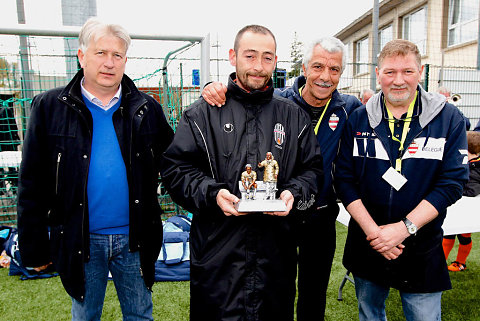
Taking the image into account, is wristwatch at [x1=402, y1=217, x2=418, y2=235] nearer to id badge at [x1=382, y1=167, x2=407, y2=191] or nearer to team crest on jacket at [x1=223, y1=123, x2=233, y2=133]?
id badge at [x1=382, y1=167, x2=407, y2=191]

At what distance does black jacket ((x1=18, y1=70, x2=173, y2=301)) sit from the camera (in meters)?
1.93

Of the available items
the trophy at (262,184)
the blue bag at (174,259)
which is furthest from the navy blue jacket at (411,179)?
the blue bag at (174,259)

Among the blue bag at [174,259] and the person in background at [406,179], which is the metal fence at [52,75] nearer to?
the blue bag at [174,259]

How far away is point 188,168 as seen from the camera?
1812 millimetres

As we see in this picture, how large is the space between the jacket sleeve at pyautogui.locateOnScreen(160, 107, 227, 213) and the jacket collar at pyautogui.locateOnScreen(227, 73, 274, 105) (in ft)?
0.87

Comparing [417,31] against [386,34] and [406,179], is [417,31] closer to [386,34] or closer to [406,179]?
[386,34]

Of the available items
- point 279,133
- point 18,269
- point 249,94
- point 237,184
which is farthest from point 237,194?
point 18,269

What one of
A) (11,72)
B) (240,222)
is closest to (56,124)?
(240,222)

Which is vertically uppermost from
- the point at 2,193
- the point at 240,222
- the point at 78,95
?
the point at 78,95

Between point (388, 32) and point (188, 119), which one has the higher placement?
point (388, 32)

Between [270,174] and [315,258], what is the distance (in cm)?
117

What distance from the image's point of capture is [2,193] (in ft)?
21.8

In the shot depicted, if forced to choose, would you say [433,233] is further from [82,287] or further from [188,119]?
[82,287]

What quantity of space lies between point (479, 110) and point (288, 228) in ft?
28.8
